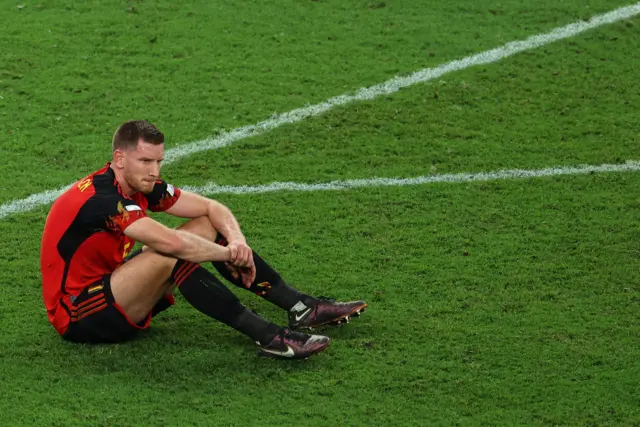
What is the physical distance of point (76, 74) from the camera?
884 cm

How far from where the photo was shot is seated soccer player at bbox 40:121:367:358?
5.45 meters

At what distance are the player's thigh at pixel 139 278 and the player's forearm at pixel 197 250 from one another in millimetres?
105

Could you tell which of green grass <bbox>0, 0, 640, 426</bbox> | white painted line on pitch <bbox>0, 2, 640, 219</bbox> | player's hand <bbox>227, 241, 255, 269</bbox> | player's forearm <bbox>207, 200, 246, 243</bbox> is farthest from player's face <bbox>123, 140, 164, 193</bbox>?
white painted line on pitch <bbox>0, 2, 640, 219</bbox>

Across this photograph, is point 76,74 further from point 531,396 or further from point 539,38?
point 531,396

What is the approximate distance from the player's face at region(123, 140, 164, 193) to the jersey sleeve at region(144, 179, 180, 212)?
27 cm

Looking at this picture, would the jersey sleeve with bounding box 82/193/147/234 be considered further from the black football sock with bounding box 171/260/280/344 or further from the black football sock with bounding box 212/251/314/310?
the black football sock with bounding box 212/251/314/310

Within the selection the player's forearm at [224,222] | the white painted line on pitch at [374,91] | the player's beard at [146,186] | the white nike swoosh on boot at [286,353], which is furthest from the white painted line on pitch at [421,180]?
the white nike swoosh on boot at [286,353]

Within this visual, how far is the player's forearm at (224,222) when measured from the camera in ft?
18.8

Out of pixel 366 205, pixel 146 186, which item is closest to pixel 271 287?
pixel 146 186

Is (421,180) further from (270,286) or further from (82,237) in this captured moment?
(82,237)

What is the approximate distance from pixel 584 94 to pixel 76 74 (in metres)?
3.59

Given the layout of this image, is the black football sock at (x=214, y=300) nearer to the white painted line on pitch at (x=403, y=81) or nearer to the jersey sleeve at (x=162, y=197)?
the jersey sleeve at (x=162, y=197)

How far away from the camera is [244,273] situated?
576 cm

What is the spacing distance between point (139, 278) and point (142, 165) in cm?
50
